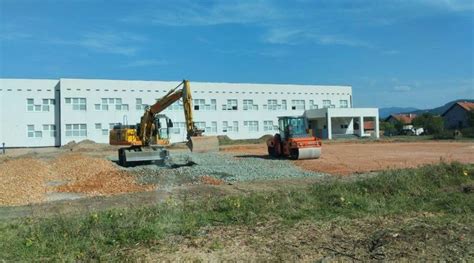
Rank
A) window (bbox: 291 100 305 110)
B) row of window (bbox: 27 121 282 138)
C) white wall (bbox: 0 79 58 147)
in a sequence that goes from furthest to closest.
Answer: window (bbox: 291 100 305 110) → row of window (bbox: 27 121 282 138) → white wall (bbox: 0 79 58 147)

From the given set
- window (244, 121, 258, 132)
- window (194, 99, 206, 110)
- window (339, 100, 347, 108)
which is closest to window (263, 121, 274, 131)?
window (244, 121, 258, 132)

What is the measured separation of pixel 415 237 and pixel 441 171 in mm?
7529

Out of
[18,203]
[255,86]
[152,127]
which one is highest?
[255,86]

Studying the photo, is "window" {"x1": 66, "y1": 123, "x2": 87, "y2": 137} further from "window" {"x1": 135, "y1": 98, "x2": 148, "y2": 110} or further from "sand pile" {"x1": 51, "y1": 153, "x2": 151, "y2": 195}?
"sand pile" {"x1": 51, "y1": 153, "x2": 151, "y2": 195}

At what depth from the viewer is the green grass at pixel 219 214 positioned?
6859 millimetres

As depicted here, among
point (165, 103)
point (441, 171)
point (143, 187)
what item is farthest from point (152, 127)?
point (441, 171)

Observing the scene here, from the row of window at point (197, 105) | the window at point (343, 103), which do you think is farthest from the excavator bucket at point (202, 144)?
the window at point (343, 103)

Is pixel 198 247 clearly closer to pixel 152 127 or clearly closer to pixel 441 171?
pixel 441 171

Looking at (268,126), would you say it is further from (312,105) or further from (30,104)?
(30,104)

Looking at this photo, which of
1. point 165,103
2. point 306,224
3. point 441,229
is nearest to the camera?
point 441,229

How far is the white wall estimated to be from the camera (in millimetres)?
55594

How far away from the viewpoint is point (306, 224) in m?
7.96

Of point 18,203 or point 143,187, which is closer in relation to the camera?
point 18,203

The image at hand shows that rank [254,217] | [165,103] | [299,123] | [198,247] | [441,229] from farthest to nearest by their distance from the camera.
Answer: [299,123], [165,103], [254,217], [441,229], [198,247]
